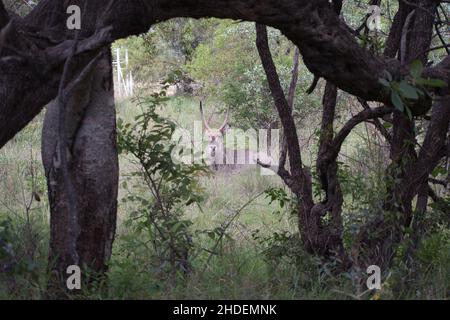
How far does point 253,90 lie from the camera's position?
1145cm

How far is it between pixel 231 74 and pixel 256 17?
8614 mm

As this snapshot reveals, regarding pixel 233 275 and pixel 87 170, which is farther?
pixel 233 275

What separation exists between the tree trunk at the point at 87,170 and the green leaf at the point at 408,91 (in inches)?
60.3

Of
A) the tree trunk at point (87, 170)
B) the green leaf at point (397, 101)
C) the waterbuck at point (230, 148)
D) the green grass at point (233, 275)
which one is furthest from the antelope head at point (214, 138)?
the green leaf at point (397, 101)

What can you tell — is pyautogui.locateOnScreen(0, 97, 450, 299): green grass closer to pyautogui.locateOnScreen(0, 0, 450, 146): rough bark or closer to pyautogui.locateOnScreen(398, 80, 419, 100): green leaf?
pyautogui.locateOnScreen(0, 0, 450, 146): rough bark

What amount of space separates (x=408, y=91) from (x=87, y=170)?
1.67 meters

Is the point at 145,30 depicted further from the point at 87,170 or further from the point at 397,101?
the point at 397,101

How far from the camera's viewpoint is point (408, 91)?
10.8 feet

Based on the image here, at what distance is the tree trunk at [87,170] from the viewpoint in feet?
12.3

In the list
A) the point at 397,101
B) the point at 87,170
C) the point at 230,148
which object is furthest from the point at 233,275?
the point at 230,148

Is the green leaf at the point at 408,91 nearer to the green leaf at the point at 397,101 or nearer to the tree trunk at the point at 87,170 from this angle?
the green leaf at the point at 397,101

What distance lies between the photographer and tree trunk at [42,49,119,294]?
374cm
